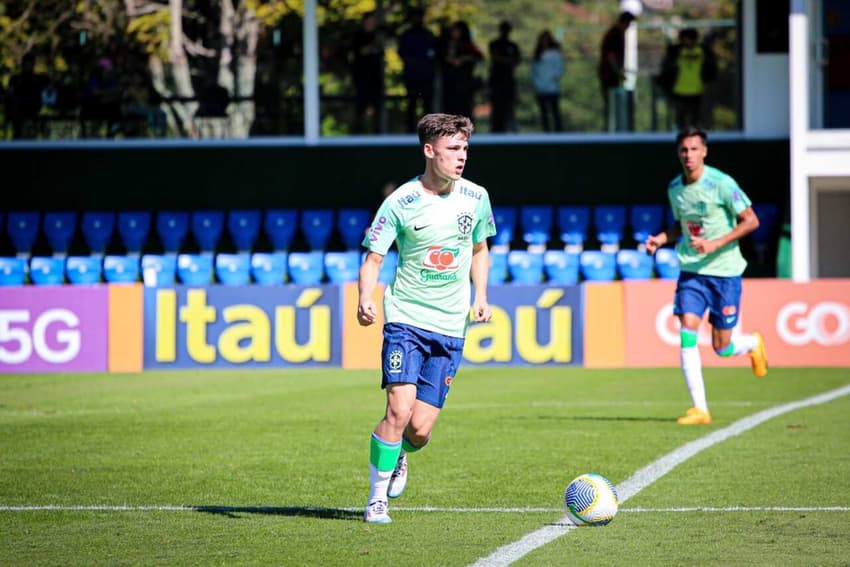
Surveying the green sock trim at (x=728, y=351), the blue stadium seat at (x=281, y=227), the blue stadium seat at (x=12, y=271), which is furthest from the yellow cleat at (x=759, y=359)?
the blue stadium seat at (x=281, y=227)

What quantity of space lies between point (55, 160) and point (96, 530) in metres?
17.5

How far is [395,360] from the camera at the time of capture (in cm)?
712

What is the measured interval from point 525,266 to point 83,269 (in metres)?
6.10

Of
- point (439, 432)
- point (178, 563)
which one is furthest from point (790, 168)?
point (178, 563)

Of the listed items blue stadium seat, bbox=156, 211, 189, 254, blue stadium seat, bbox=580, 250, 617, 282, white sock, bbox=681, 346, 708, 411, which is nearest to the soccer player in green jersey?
white sock, bbox=681, 346, 708, 411

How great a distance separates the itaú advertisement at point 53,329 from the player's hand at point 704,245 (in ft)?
27.3

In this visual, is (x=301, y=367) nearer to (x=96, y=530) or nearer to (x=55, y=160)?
(x=55, y=160)

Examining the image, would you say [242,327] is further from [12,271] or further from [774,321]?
[774,321]

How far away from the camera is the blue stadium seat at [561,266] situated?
20.7 metres

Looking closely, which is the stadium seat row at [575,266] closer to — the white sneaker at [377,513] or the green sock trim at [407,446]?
the green sock trim at [407,446]

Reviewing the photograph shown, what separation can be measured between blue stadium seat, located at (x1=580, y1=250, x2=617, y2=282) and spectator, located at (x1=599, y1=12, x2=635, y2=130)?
3065mm

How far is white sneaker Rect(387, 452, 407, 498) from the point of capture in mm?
7582

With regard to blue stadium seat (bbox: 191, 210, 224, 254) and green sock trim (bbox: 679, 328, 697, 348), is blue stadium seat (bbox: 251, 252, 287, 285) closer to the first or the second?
blue stadium seat (bbox: 191, 210, 224, 254)

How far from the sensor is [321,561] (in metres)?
6.21
